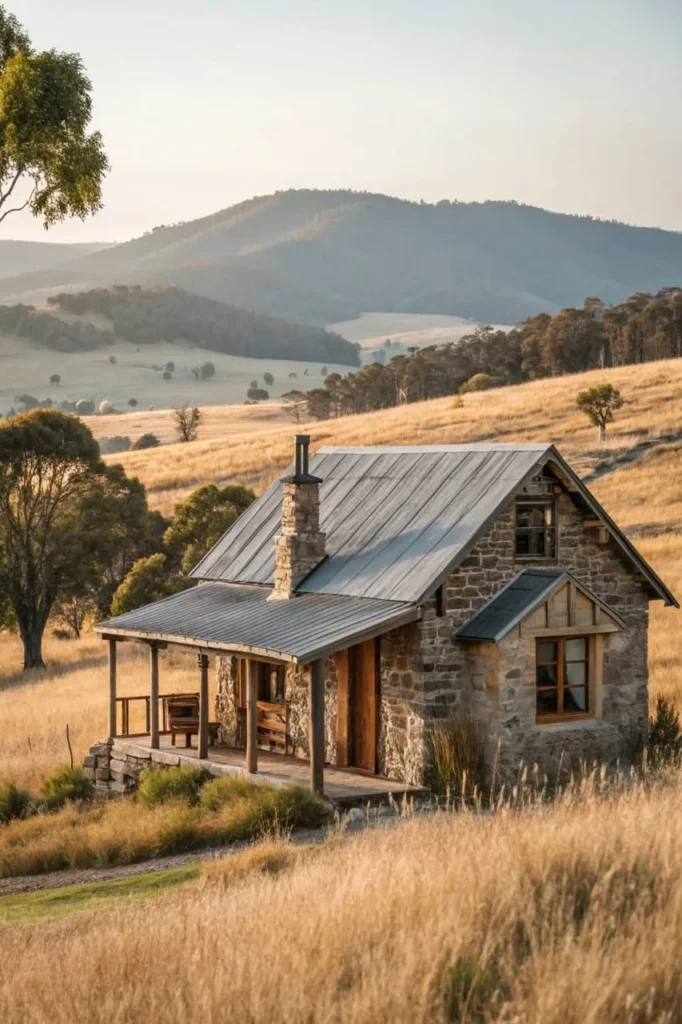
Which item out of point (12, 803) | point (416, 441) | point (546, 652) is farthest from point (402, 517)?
point (416, 441)

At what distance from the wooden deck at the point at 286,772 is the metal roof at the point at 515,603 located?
2253 mm

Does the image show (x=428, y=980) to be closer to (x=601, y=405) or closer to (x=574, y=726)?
(x=574, y=726)

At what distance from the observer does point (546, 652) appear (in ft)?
65.4

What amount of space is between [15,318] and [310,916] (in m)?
178

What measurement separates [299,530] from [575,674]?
15.5ft

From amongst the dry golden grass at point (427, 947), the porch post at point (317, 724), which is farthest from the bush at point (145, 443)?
the dry golden grass at point (427, 947)

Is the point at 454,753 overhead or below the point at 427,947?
below

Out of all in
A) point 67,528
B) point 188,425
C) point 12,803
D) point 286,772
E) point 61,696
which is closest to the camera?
point 286,772

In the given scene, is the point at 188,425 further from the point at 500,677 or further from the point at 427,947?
the point at 427,947

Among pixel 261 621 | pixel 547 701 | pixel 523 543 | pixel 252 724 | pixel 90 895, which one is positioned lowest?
pixel 90 895

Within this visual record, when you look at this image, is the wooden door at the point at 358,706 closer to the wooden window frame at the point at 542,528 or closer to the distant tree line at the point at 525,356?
the wooden window frame at the point at 542,528

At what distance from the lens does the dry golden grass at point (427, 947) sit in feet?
21.9

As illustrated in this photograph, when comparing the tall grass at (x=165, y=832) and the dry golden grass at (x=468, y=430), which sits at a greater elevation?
the dry golden grass at (x=468, y=430)

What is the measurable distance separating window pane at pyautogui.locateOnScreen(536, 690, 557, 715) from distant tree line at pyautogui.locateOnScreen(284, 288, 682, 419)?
58.6m
